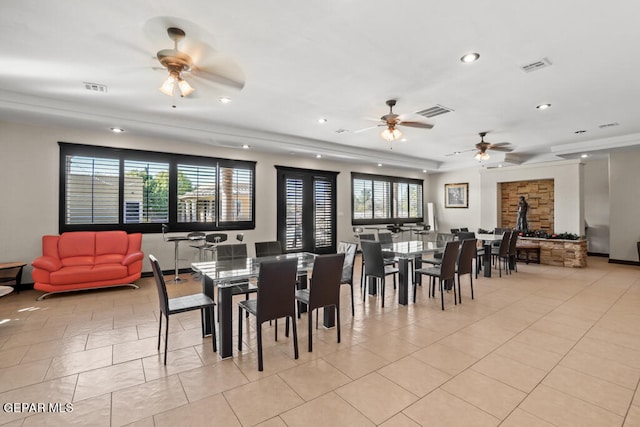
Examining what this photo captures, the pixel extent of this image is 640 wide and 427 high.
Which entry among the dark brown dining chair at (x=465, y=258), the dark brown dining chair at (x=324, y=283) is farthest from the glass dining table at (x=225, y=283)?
the dark brown dining chair at (x=465, y=258)

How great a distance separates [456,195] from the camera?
10.9 meters

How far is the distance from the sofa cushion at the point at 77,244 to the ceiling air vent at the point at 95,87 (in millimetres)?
2558

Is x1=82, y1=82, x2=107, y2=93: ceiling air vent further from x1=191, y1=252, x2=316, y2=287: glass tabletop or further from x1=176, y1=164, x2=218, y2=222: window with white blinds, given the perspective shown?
x1=191, y1=252, x2=316, y2=287: glass tabletop

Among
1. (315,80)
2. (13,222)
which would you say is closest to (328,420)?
(315,80)

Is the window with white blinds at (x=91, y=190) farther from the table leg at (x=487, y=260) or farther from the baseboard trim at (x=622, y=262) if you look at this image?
the baseboard trim at (x=622, y=262)

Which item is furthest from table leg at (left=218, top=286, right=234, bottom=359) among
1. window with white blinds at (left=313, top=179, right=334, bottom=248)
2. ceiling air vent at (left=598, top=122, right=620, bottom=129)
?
ceiling air vent at (left=598, top=122, right=620, bottom=129)

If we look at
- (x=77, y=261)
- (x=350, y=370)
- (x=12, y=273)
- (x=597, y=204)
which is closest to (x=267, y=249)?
(x=350, y=370)

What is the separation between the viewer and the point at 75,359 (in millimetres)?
2756

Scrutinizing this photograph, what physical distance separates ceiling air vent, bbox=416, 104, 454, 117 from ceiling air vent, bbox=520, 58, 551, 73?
1309 millimetres

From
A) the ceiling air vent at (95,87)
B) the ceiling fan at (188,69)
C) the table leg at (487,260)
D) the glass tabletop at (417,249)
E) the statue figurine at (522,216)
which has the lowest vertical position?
the table leg at (487,260)

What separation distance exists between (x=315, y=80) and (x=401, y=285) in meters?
3.06

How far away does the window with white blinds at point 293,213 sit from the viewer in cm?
779

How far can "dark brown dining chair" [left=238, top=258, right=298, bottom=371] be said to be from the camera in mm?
2590

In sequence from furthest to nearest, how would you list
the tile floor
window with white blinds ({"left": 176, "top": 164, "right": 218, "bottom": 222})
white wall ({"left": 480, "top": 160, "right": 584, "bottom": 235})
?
white wall ({"left": 480, "top": 160, "right": 584, "bottom": 235})
window with white blinds ({"left": 176, "top": 164, "right": 218, "bottom": 222})
the tile floor
